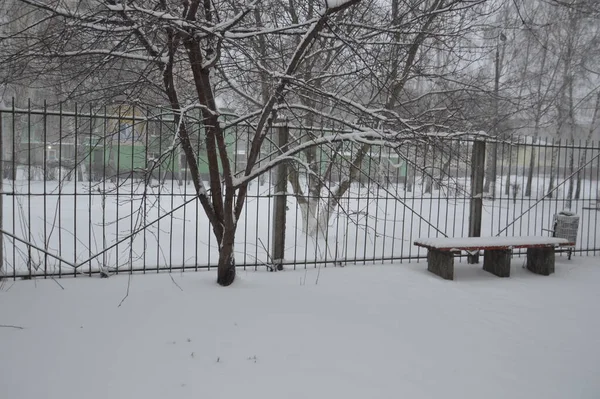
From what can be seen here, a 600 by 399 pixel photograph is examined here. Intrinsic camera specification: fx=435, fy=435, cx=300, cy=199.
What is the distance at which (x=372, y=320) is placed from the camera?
431cm

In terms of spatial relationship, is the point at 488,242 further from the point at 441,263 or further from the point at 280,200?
the point at 280,200

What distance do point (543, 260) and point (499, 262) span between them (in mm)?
772

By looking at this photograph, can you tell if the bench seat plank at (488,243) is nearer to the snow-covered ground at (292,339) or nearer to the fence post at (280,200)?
the snow-covered ground at (292,339)

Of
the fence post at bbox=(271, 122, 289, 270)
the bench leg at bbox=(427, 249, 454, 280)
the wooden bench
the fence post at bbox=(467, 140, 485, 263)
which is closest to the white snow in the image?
the wooden bench

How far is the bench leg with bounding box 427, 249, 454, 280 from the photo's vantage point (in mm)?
5922

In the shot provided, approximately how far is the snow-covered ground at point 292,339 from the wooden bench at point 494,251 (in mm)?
484

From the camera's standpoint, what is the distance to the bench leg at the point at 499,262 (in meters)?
6.23

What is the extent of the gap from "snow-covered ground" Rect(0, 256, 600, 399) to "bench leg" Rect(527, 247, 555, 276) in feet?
2.81

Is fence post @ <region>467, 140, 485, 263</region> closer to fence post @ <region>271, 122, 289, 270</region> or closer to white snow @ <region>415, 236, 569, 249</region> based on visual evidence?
white snow @ <region>415, 236, 569, 249</region>

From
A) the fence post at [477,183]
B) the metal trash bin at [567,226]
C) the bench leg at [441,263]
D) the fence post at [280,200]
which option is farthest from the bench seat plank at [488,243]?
the fence post at [280,200]

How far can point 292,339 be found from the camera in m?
3.77

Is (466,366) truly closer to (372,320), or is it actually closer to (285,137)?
(372,320)

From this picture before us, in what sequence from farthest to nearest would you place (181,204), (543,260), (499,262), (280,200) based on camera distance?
(181,204), (543,260), (499,262), (280,200)

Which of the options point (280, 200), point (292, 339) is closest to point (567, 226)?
point (280, 200)
